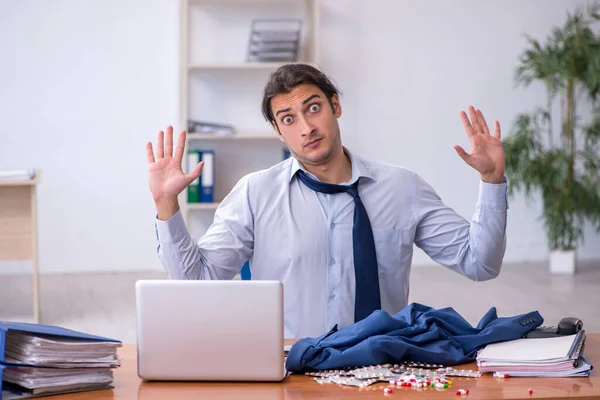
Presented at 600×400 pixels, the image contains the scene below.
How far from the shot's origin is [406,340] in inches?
72.4

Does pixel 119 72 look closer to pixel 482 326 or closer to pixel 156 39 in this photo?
pixel 156 39

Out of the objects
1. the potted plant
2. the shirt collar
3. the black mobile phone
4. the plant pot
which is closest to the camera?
the black mobile phone

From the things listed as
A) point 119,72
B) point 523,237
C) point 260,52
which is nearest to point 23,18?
point 119,72

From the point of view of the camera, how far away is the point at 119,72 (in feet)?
20.5

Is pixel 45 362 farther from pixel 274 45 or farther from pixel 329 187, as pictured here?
pixel 274 45

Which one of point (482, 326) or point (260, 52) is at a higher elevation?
point (260, 52)

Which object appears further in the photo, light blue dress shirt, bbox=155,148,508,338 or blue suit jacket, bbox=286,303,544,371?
light blue dress shirt, bbox=155,148,508,338

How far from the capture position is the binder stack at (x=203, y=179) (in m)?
6.00

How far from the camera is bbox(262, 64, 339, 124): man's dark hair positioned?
2.47m

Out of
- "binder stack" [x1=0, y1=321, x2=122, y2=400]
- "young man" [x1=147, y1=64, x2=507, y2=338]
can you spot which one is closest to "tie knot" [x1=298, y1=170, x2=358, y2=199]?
"young man" [x1=147, y1=64, x2=507, y2=338]

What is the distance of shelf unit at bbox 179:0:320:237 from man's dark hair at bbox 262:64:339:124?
11.9 ft

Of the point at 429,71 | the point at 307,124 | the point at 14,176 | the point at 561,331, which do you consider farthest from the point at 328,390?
the point at 429,71

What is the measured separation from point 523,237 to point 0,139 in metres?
3.87

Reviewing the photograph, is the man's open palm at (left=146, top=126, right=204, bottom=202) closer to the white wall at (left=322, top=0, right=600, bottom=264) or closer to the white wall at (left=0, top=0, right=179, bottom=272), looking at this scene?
the white wall at (left=0, top=0, right=179, bottom=272)
